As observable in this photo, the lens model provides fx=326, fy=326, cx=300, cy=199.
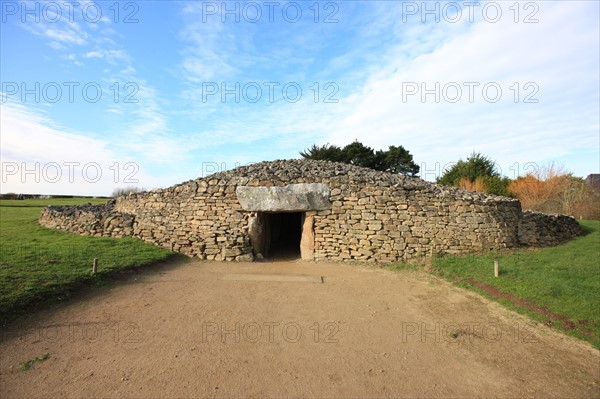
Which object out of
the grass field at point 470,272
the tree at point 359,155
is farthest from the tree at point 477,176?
the grass field at point 470,272

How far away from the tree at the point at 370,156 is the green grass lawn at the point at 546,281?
824 inches

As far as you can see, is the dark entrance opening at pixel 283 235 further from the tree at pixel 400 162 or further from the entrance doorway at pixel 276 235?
the tree at pixel 400 162

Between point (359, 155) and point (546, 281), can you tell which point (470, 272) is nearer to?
point (546, 281)

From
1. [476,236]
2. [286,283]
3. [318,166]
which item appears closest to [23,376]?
[286,283]

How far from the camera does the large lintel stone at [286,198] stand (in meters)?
9.77

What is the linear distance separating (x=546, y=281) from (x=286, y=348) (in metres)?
5.69

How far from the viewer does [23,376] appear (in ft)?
11.6

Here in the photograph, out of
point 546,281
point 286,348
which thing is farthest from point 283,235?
point 286,348

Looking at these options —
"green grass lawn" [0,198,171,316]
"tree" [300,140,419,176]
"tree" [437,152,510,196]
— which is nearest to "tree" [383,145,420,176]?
"tree" [300,140,419,176]

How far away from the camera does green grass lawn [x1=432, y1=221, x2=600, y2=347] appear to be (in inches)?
209

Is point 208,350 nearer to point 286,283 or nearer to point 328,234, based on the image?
point 286,283

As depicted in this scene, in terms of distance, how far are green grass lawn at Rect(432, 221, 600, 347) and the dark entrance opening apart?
505 cm

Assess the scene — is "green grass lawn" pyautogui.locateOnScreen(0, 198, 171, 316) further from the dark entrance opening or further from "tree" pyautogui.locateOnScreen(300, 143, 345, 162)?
"tree" pyautogui.locateOnScreen(300, 143, 345, 162)

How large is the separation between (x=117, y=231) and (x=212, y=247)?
3.45 metres
